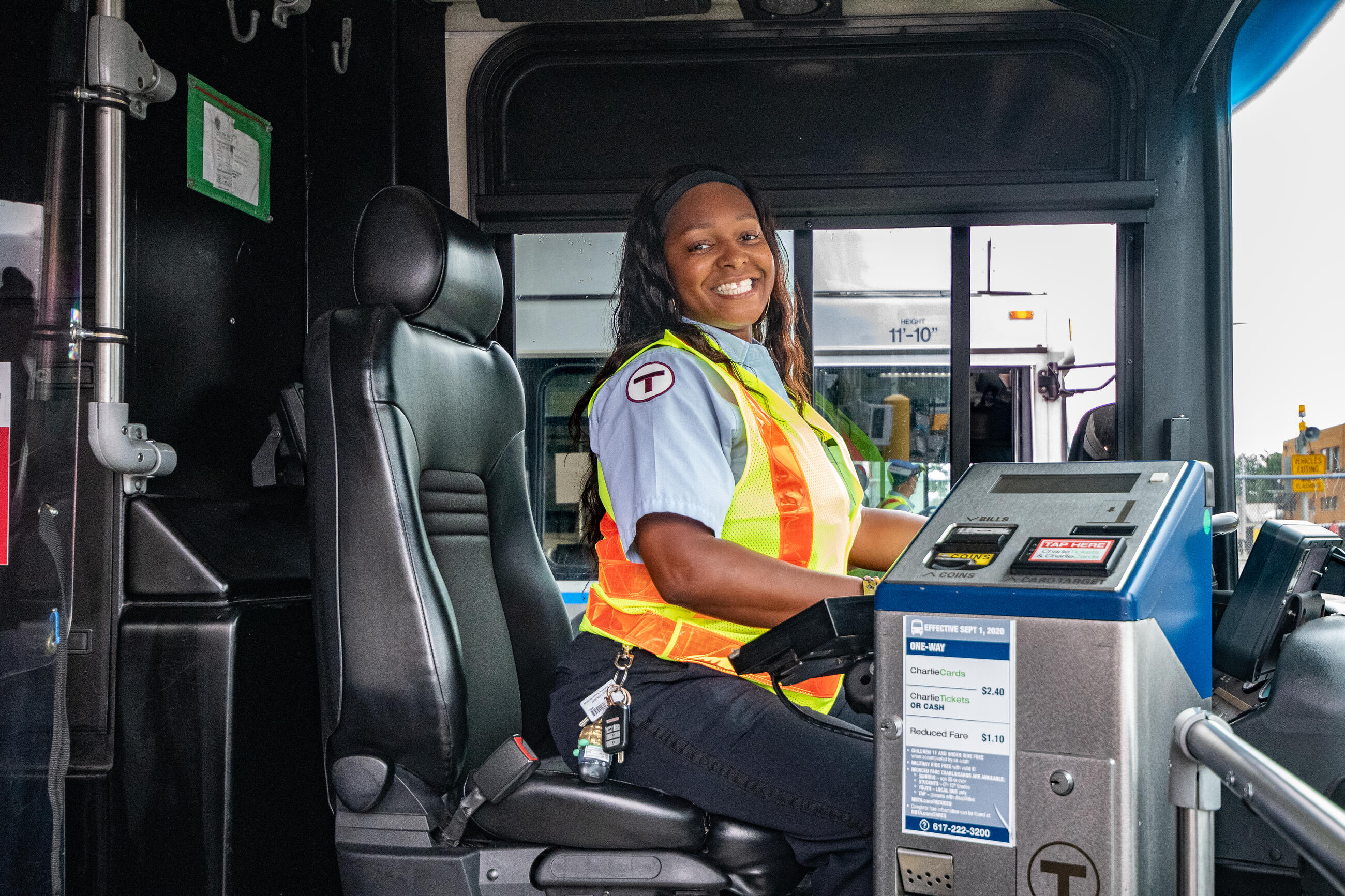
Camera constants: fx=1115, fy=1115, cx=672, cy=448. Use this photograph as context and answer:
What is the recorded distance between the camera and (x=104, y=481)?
6.07 feet

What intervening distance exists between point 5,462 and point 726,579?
1073 mm

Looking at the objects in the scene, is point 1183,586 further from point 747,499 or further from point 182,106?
point 182,106

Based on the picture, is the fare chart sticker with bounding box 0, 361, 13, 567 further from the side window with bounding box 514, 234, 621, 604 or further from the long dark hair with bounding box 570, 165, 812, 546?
the side window with bounding box 514, 234, 621, 604

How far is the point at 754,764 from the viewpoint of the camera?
1.37 meters

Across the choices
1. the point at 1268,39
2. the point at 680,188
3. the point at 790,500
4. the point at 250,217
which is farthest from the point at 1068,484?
the point at 1268,39

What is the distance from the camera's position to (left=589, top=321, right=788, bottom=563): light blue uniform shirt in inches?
55.3

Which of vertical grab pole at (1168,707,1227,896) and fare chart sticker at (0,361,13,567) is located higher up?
fare chart sticker at (0,361,13,567)

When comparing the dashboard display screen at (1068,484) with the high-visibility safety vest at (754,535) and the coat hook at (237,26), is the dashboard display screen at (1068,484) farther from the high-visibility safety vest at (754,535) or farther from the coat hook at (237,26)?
the coat hook at (237,26)

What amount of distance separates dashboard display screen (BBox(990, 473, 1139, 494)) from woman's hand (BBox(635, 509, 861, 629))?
12.0 inches

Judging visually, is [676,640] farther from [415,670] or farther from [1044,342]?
[1044,342]

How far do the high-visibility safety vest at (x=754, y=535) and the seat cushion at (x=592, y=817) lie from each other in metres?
0.18

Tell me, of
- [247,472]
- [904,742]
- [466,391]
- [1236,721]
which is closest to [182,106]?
[247,472]

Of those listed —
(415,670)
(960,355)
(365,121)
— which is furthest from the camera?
(960,355)

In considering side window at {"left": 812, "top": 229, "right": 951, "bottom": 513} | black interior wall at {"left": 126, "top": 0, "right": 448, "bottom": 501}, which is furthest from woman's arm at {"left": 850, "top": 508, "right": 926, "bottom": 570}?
side window at {"left": 812, "top": 229, "right": 951, "bottom": 513}
